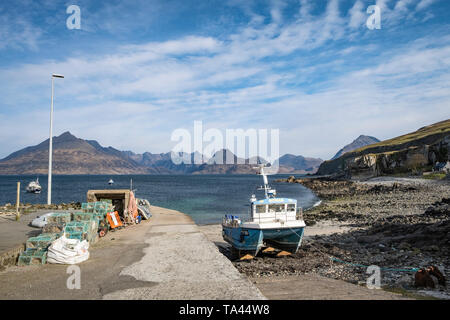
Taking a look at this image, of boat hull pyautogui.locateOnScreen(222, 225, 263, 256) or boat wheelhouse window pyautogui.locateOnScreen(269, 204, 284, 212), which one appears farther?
boat wheelhouse window pyautogui.locateOnScreen(269, 204, 284, 212)

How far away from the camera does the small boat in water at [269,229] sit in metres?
16.4

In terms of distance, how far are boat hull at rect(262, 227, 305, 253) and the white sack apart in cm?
896

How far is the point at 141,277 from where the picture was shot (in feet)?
31.5

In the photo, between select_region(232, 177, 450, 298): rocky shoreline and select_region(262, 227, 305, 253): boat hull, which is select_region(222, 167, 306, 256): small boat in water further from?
select_region(232, 177, 450, 298): rocky shoreline

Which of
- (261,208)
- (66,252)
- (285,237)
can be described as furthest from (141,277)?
(285,237)

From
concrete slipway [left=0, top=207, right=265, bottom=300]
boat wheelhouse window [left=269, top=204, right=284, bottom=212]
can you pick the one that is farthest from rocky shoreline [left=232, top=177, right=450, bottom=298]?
concrete slipway [left=0, top=207, right=265, bottom=300]

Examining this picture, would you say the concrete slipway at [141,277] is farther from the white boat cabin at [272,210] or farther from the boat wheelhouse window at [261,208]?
the boat wheelhouse window at [261,208]

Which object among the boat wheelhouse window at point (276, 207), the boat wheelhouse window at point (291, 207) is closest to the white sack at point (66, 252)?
the boat wheelhouse window at point (276, 207)

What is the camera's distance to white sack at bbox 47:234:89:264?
11133 millimetres

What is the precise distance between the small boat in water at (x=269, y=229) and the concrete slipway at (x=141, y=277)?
2959 mm

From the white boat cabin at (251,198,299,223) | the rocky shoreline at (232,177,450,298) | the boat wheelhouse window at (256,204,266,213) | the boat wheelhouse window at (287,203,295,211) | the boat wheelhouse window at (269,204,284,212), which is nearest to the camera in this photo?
the rocky shoreline at (232,177,450,298)

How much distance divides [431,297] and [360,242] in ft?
33.9

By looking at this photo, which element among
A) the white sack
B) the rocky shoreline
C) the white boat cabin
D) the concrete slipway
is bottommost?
the rocky shoreline

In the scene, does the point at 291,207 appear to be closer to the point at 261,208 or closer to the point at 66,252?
the point at 261,208
